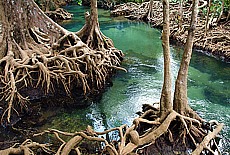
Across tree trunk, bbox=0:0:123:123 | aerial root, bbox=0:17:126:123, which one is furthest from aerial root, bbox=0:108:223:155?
tree trunk, bbox=0:0:123:123

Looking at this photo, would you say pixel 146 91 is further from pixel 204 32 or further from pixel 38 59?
pixel 204 32

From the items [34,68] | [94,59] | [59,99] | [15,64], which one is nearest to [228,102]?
[94,59]

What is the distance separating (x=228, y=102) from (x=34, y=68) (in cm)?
497

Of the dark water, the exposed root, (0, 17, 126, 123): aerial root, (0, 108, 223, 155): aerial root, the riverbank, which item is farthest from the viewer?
the exposed root

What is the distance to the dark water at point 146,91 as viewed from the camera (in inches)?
247

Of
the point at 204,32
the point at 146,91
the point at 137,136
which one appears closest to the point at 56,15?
the point at 204,32

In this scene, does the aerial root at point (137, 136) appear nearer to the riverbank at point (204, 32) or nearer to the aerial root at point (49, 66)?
the aerial root at point (49, 66)

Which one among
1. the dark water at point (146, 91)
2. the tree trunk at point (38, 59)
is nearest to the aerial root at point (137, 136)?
the dark water at point (146, 91)

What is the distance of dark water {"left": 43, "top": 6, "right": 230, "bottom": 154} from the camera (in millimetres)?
6281

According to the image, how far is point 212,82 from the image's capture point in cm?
841

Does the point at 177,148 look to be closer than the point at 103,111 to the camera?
Yes

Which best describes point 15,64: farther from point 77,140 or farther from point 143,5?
point 143,5

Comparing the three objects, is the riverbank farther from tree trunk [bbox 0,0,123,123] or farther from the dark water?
tree trunk [bbox 0,0,123,123]

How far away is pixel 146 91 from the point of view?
7.74m
